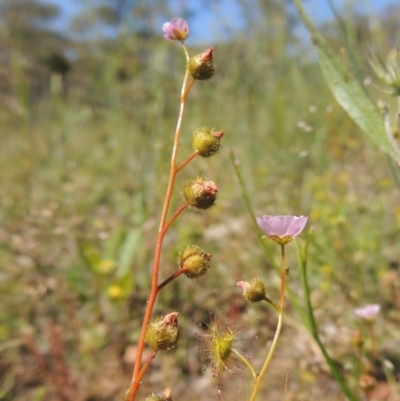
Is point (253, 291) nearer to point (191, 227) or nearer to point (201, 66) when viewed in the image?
point (201, 66)

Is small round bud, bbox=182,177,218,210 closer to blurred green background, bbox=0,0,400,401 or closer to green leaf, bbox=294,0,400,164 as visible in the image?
blurred green background, bbox=0,0,400,401

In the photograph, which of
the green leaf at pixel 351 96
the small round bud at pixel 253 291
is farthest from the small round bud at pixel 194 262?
the green leaf at pixel 351 96

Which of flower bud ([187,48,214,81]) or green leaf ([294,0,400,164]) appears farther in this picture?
green leaf ([294,0,400,164])

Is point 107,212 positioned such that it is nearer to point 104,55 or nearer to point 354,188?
point 104,55

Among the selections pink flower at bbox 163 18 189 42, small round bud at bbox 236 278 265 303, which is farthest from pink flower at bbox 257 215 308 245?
pink flower at bbox 163 18 189 42

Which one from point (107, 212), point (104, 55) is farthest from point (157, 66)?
point (107, 212)

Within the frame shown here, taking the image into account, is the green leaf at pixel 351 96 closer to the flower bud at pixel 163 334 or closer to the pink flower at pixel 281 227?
the pink flower at pixel 281 227

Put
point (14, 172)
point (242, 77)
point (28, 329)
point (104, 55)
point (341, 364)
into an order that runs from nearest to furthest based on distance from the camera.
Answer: point (341, 364) → point (28, 329) → point (104, 55) → point (14, 172) → point (242, 77)
